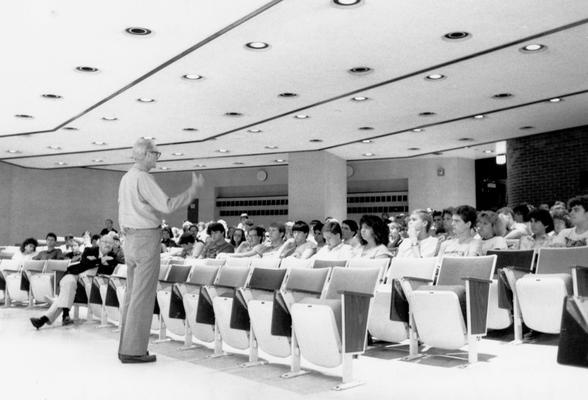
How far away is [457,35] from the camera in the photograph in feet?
21.4

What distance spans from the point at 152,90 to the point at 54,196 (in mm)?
10804

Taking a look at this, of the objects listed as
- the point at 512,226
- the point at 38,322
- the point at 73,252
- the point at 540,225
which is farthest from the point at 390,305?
the point at 73,252

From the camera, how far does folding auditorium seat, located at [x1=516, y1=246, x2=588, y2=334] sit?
4547mm

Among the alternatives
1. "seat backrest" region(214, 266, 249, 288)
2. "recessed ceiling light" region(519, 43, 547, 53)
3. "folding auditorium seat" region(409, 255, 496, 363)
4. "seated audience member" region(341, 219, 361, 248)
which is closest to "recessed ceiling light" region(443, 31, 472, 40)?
"recessed ceiling light" region(519, 43, 547, 53)

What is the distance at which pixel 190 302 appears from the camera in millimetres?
5297

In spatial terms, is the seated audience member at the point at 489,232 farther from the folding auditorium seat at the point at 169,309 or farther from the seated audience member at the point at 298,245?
the folding auditorium seat at the point at 169,309

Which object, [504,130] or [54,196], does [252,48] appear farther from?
[54,196]

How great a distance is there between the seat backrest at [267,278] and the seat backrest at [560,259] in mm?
2234

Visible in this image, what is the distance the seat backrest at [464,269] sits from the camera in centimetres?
470

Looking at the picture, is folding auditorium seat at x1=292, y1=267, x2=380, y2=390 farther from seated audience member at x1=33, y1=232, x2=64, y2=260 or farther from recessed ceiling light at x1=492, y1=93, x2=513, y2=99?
seated audience member at x1=33, y1=232, x2=64, y2=260

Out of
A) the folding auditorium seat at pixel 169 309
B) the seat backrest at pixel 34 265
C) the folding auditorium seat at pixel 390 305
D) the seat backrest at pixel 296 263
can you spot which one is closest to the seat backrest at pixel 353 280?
the folding auditorium seat at pixel 390 305

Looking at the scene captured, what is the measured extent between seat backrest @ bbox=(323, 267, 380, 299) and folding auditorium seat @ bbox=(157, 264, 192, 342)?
1.63 metres

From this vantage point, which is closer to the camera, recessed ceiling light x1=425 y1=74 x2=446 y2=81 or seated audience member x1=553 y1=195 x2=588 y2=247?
seated audience member x1=553 y1=195 x2=588 y2=247

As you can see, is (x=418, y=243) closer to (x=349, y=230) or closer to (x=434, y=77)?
(x=349, y=230)
